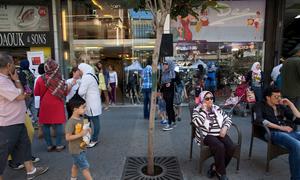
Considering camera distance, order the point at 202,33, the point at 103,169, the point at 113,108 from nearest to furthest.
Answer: the point at 103,169 → the point at 113,108 → the point at 202,33

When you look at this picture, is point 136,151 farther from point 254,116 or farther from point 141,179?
point 254,116

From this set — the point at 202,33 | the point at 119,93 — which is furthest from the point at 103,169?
the point at 202,33

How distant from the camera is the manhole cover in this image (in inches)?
151

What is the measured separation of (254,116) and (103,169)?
250 cm

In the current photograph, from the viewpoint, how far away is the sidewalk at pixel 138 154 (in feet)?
12.9

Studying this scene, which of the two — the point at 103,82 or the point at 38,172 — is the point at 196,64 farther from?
the point at 38,172

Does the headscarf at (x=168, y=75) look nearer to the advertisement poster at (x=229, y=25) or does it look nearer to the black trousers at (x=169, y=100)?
the black trousers at (x=169, y=100)

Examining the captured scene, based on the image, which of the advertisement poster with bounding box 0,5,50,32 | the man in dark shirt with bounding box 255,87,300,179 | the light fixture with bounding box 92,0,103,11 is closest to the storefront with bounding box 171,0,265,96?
the light fixture with bounding box 92,0,103,11

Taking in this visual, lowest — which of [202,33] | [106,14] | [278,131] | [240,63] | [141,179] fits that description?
[141,179]

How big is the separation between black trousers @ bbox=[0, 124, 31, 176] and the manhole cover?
4.75 feet

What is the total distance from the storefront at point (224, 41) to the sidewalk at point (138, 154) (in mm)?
3561

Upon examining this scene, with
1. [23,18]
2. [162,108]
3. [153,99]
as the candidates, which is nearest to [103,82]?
[162,108]

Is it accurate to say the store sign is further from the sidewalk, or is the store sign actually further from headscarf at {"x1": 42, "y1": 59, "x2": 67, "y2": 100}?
headscarf at {"x1": 42, "y1": 59, "x2": 67, "y2": 100}

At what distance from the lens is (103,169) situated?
162 inches
